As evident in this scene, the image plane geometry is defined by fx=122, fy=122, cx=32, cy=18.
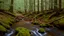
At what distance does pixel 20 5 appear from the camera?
147 ft

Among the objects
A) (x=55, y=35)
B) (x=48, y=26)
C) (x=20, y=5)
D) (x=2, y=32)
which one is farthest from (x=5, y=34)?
(x=20, y=5)

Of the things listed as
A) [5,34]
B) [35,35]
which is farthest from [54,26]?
[5,34]

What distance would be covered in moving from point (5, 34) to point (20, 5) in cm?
3546

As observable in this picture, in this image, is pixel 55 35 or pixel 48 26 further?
pixel 48 26

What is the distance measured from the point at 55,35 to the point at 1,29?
4623 millimetres

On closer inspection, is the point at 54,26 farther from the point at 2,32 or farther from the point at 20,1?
the point at 20,1

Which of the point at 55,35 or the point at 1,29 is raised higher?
the point at 1,29

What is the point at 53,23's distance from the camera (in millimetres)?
13969

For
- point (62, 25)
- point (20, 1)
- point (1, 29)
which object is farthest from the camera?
point (20, 1)

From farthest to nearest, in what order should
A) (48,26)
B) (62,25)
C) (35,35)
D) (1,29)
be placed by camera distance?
(48,26)
(62,25)
(35,35)
(1,29)

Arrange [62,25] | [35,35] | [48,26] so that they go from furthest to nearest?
[48,26], [62,25], [35,35]

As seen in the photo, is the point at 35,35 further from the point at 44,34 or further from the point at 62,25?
the point at 62,25

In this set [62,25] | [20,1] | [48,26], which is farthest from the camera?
[20,1]

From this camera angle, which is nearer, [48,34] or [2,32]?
[2,32]
